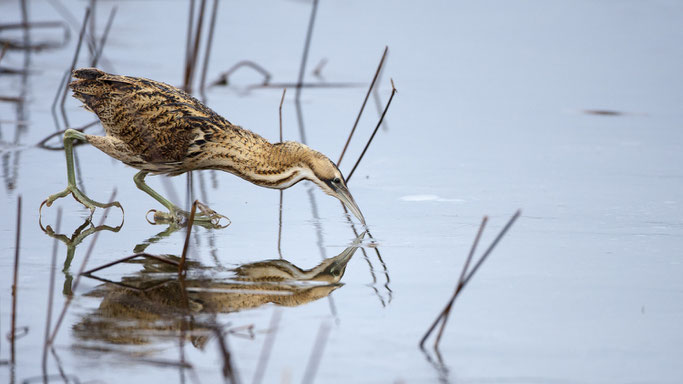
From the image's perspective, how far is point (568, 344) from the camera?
423 cm

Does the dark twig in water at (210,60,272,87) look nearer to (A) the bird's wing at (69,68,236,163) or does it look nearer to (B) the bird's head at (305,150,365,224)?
(A) the bird's wing at (69,68,236,163)

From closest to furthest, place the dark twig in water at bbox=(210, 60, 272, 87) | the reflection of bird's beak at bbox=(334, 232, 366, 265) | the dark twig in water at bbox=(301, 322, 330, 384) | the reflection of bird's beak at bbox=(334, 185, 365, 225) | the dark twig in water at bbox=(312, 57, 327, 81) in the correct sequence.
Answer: the dark twig in water at bbox=(301, 322, 330, 384), the reflection of bird's beak at bbox=(334, 232, 366, 265), the reflection of bird's beak at bbox=(334, 185, 365, 225), the dark twig in water at bbox=(210, 60, 272, 87), the dark twig in water at bbox=(312, 57, 327, 81)

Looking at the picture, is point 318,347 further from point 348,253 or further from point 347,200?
point 347,200

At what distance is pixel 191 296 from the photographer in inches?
180

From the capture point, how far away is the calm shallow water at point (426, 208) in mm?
4055

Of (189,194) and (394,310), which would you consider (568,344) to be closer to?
(394,310)

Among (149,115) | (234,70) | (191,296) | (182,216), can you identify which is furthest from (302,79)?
(191,296)

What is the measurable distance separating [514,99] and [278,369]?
6.15 metres

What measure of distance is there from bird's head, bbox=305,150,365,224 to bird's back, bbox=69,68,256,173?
54 centimetres

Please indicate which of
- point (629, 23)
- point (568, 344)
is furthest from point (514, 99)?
point (568, 344)

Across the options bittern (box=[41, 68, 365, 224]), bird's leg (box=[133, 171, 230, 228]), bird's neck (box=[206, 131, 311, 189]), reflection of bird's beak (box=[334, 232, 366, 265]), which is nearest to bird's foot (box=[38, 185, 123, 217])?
bittern (box=[41, 68, 365, 224])

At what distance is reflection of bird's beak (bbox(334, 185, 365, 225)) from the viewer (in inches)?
229

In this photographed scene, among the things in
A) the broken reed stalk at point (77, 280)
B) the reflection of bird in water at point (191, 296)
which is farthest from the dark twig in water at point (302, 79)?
the reflection of bird in water at point (191, 296)

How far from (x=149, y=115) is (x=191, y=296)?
2015mm
